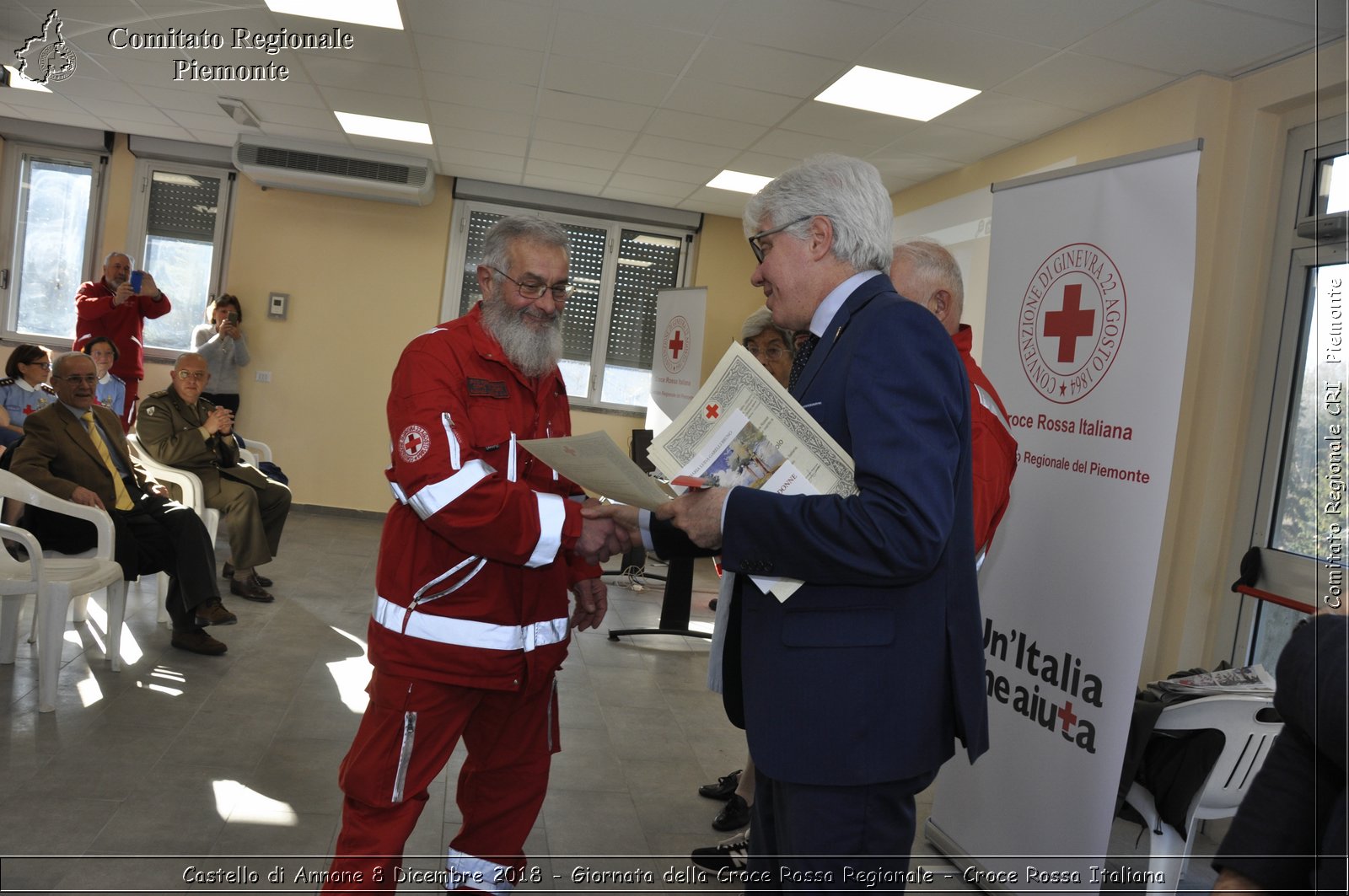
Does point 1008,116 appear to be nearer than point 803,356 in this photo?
No

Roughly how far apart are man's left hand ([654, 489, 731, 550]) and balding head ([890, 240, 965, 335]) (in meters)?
1.14

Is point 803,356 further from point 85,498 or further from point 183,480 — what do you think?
point 183,480

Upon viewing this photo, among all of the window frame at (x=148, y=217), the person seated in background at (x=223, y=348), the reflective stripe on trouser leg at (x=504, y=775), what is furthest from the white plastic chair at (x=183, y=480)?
the window frame at (x=148, y=217)

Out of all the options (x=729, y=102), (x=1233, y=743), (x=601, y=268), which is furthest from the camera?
(x=601, y=268)

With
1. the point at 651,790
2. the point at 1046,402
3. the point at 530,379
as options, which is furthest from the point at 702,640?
the point at 530,379

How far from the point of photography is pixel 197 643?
4.04 m

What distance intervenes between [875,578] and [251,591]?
181 inches

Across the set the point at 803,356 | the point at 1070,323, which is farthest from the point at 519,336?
the point at 1070,323

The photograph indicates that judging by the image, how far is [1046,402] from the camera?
2.56 m

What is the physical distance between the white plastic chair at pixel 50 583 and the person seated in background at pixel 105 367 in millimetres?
Answer: 2360

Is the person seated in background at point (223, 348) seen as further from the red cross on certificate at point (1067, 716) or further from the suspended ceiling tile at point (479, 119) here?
the red cross on certificate at point (1067, 716)

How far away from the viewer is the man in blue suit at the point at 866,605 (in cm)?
120

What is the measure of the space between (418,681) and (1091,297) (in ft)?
6.19

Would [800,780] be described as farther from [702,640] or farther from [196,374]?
[196,374]
